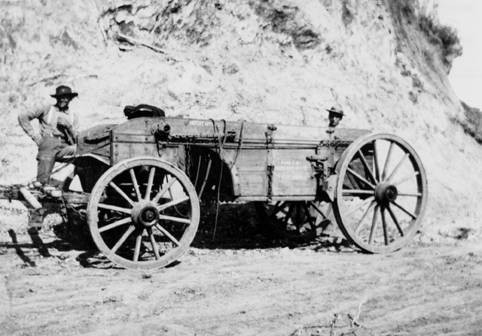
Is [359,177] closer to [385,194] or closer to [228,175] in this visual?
[385,194]

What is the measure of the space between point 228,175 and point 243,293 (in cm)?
186

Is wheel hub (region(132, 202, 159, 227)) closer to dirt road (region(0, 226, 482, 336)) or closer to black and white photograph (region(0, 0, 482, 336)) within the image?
black and white photograph (region(0, 0, 482, 336))

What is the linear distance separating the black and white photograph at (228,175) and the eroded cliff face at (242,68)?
4cm

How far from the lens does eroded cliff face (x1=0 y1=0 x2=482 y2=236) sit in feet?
35.8

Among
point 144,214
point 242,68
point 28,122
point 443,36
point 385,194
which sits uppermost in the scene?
point 443,36

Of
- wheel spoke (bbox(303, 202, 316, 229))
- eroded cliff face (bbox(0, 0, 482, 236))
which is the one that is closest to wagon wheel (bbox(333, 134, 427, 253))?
wheel spoke (bbox(303, 202, 316, 229))

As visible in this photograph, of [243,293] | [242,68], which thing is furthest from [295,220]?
[242,68]

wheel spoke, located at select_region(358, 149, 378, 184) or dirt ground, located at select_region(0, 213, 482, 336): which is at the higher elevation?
wheel spoke, located at select_region(358, 149, 378, 184)

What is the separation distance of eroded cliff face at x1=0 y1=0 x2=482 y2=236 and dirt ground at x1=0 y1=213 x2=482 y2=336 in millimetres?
2871

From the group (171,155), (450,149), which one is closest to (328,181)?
(171,155)

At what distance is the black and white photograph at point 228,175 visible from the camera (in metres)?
5.44

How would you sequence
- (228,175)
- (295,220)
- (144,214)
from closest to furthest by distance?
(144,214), (228,175), (295,220)

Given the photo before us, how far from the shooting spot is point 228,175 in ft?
23.8

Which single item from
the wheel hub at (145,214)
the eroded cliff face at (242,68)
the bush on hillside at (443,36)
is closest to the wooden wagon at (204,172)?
the wheel hub at (145,214)
